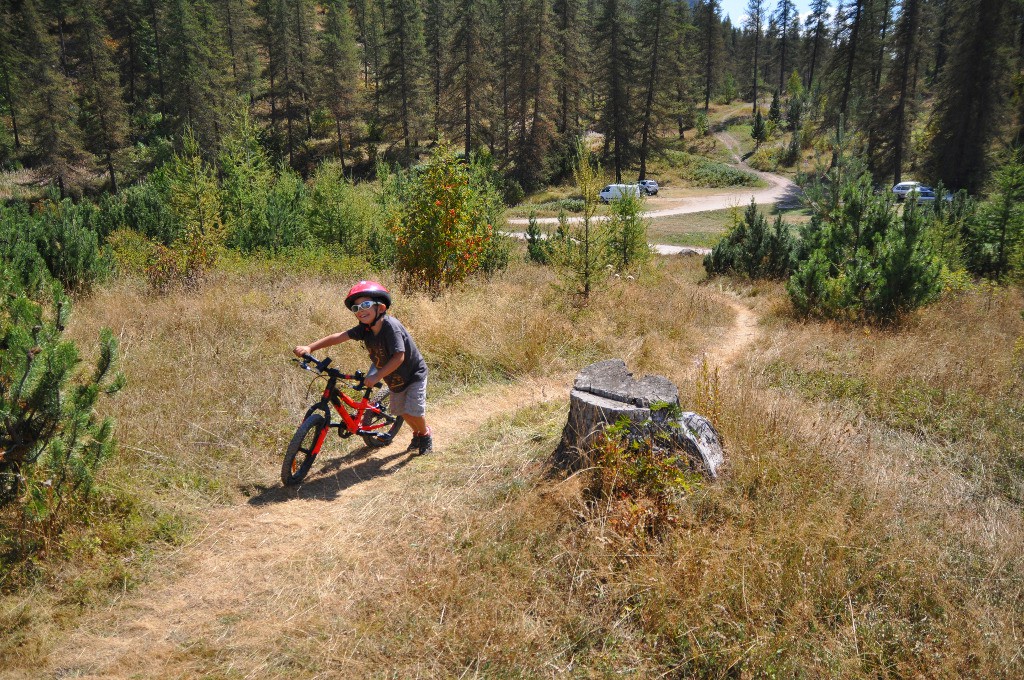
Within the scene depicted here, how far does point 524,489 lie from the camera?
15.0 feet

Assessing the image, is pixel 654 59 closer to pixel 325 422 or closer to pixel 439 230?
pixel 439 230

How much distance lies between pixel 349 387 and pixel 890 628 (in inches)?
→ 206

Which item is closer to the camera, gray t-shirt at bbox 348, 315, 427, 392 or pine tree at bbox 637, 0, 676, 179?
gray t-shirt at bbox 348, 315, 427, 392

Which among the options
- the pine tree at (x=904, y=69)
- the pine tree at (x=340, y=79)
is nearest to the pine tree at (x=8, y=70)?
the pine tree at (x=340, y=79)

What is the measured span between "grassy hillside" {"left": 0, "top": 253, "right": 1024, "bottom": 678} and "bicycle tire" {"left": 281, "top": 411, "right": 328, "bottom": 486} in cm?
19

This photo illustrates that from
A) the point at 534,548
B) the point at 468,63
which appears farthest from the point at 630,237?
the point at 468,63

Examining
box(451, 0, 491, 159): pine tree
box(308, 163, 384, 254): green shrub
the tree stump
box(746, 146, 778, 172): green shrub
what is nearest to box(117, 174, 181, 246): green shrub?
box(308, 163, 384, 254): green shrub

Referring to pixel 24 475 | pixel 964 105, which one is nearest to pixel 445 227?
pixel 24 475

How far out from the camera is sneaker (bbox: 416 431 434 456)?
569 centimetres

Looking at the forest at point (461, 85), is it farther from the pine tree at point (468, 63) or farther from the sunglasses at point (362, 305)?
the sunglasses at point (362, 305)

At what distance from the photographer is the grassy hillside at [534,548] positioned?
125 inches

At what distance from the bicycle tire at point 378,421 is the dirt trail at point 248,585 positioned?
330 mm

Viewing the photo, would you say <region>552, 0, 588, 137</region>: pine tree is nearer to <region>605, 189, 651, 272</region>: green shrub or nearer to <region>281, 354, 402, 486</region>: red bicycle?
<region>605, 189, 651, 272</region>: green shrub

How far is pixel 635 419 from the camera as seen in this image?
4398 millimetres
